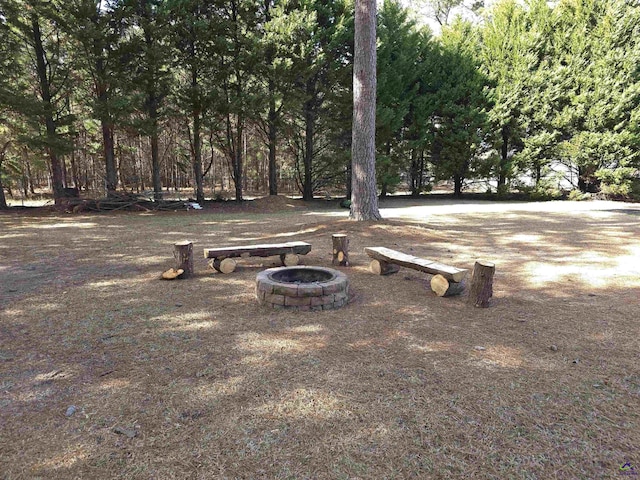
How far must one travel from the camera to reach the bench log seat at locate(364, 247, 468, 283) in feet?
14.6

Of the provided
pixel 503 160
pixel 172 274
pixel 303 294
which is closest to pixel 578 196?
pixel 503 160

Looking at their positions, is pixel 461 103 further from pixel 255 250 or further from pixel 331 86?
pixel 255 250

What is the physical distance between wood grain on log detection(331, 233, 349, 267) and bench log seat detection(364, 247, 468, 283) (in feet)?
1.50

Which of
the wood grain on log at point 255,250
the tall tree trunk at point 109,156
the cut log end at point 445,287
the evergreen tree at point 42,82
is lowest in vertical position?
the cut log end at point 445,287

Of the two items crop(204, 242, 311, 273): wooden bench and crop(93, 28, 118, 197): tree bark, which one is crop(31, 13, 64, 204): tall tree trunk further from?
crop(204, 242, 311, 273): wooden bench

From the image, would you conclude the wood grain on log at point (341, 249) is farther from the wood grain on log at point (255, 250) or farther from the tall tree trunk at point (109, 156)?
the tall tree trunk at point (109, 156)

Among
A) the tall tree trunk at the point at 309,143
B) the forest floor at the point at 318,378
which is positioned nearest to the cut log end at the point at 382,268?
the forest floor at the point at 318,378

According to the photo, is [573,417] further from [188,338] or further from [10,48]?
[10,48]

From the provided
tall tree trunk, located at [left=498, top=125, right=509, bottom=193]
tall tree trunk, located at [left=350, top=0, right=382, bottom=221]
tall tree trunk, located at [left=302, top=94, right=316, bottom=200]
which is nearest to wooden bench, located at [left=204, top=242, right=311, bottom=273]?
tall tree trunk, located at [left=350, top=0, right=382, bottom=221]

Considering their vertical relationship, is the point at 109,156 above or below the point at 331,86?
below

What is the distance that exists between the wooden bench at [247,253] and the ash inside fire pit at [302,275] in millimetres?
1006

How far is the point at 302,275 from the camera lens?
491cm

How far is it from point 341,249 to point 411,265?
1.49 meters

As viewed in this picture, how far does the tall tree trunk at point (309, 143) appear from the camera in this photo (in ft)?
62.3
